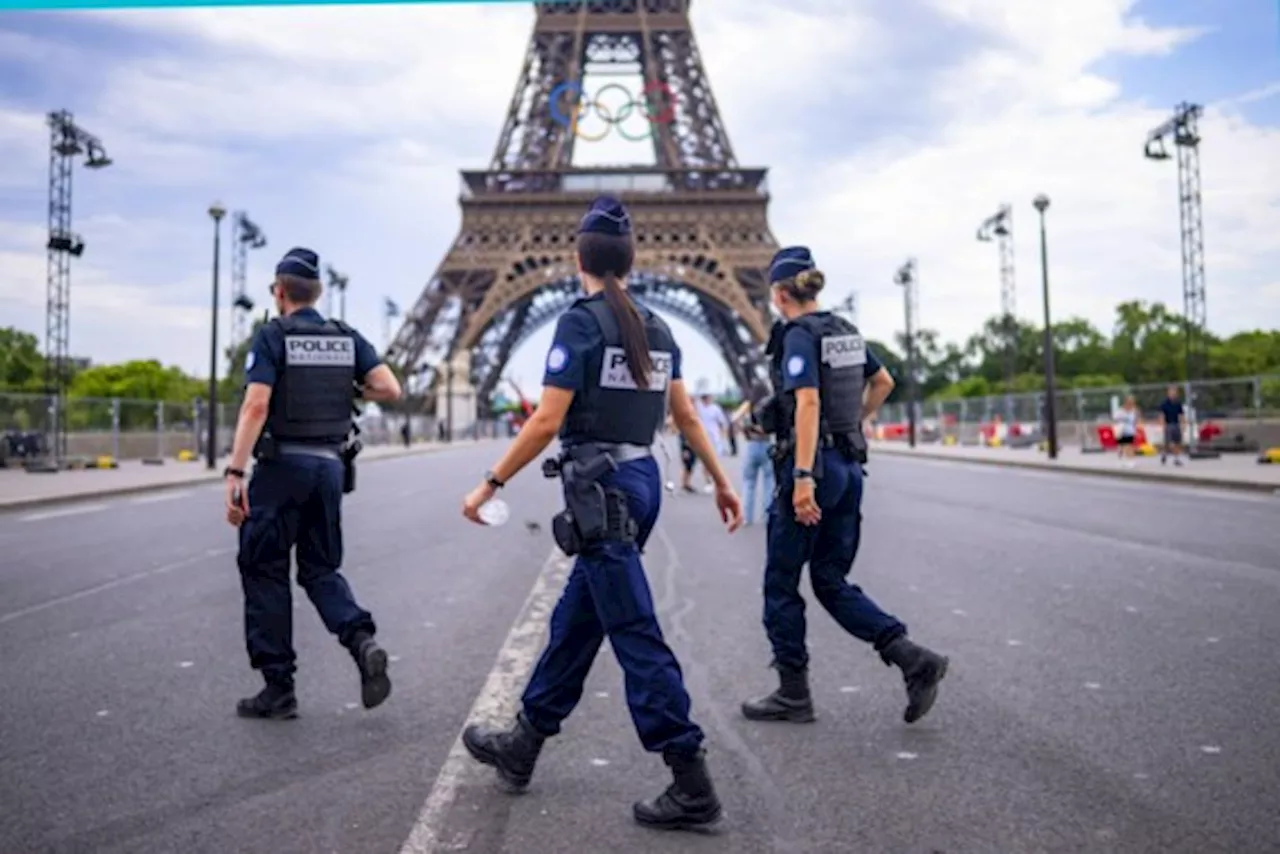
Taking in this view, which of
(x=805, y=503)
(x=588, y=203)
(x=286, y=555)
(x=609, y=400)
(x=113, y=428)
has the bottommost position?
(x=286, y=555)

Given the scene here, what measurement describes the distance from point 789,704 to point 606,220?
2038mm

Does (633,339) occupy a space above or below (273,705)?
above

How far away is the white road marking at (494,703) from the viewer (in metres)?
3.21

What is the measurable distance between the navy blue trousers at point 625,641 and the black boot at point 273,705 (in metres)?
1.37

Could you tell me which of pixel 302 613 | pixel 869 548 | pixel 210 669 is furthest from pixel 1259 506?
pixel 210 669

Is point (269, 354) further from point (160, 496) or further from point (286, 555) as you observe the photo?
point (160, 496)

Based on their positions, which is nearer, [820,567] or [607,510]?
[607,510]

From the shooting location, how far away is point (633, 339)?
3600mm

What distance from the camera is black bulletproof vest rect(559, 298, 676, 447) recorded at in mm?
3594

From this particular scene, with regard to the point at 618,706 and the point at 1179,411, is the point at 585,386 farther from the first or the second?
the point at 1179,411

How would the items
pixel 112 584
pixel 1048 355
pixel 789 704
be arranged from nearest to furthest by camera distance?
1. pixel 789 704
2. pixel 112 584
3. pixel 1048 355

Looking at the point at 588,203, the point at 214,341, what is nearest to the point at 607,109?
the point at 588,203

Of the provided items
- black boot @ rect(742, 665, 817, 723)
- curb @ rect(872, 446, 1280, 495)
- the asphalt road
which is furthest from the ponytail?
curb @ rect(872, 446, 1280, 495)

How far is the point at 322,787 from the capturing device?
3652 millimetres
